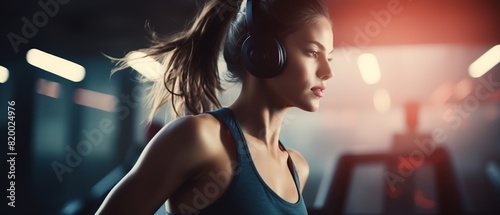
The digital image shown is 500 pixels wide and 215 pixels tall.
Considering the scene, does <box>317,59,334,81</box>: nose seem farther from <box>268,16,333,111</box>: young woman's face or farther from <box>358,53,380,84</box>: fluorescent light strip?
<box>358,53,380,84</box>: fluorescent light strip

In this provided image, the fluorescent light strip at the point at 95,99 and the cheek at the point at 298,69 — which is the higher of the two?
the cheek at the point at 298,69

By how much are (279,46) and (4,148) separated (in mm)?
884

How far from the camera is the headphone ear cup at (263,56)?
781 millimetres

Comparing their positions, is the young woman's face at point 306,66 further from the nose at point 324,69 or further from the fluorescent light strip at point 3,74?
the fluorescent light strip at point 3,74

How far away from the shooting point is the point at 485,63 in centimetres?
181

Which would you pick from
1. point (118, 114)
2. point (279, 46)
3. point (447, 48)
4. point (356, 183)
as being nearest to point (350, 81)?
point (447, 48)

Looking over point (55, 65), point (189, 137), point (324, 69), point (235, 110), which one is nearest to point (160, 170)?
point (189, 137)

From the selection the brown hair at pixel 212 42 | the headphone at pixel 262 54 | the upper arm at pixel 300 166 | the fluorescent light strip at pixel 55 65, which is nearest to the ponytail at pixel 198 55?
the brown hair at pixel 212 42

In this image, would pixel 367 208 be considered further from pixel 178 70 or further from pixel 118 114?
pixel 178 70

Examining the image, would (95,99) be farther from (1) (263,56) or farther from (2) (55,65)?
(1) (263,56)

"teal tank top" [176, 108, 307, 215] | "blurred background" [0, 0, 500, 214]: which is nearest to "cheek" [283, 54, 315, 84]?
"teal tank top" [176, 108, 307, 215]

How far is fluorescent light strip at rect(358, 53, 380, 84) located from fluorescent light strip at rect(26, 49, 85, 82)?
48.4 inches

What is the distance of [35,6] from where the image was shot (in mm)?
1403

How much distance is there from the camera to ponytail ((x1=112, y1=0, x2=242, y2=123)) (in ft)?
2.88
